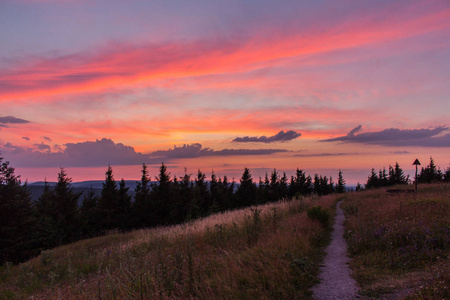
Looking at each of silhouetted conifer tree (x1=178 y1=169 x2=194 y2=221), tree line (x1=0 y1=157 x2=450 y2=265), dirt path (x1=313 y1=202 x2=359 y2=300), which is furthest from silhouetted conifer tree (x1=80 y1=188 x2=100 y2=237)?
dirt path (x1=313 y1=202 x2=359 y2=300)

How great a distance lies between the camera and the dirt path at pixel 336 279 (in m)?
4.95

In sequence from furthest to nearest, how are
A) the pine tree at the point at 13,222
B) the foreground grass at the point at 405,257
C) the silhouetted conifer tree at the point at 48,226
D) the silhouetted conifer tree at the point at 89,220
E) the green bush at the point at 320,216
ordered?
the silhouetted conifer tree at the point at 89,220 < the silhouetted conifer tree at the point at 48,226 < the pine tree at the point at 13,222 < the green bush at the point at 320,216 < the foreground grass at the point at 405,257

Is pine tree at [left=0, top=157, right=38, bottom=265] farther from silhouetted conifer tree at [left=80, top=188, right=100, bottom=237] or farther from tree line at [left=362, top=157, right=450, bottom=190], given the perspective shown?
tree line at [left=362, top=157, right=450, bottom=190]

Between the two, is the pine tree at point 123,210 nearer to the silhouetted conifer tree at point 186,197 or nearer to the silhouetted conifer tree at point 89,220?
the silhouetted conifer tree at point 89,220

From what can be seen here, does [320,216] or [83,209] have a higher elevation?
[320,216]

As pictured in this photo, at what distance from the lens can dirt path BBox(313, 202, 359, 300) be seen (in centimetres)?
495

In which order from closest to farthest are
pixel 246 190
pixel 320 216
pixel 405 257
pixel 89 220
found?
1. pixel 405 257
2. pixel 320 216
3. pixel 89 220
4. pixel 246 190

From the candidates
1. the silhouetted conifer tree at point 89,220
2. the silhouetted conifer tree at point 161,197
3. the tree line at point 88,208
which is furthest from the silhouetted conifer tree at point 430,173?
the silhouetted conifer tree at point 89,220

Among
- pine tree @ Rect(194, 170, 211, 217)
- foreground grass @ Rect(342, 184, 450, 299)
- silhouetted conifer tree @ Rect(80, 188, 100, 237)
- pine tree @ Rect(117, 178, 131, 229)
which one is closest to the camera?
foreground grass @ Rect(342, 184, 450, 299)

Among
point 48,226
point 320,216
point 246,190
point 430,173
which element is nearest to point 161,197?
point 48,226

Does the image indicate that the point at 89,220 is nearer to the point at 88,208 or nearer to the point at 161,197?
the point at 88,208

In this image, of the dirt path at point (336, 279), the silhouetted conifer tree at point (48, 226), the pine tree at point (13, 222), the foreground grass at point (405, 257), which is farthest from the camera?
the silhouetted conifer tree at point (48, 226)

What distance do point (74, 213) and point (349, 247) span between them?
3821 centimetres

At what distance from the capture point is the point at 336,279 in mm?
5723
